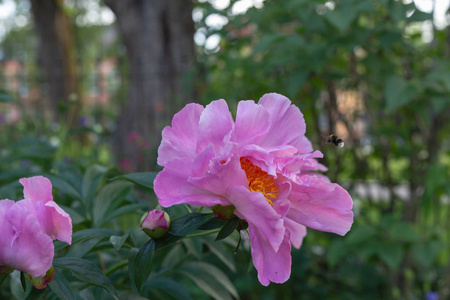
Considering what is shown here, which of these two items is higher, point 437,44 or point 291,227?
point 291,227

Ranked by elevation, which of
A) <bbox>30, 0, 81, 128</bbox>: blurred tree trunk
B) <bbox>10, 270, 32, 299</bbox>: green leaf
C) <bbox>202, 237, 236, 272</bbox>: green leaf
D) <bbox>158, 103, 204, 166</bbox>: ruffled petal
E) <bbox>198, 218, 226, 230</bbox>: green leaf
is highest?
<bbox>158, 103, 204, 166</bbox>: ruffled petal

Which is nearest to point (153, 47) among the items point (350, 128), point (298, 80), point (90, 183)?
point (350, 128)

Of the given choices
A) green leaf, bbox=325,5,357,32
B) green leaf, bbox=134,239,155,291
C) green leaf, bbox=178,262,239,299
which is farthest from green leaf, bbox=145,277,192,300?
green leaf, bbox=325,5,357,32

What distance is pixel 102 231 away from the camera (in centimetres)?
64

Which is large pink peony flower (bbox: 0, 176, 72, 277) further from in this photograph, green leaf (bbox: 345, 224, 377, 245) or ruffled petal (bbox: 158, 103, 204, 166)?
green leaf (bbox: 345, 224, 377, 245)

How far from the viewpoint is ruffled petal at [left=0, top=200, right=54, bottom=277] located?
464mm

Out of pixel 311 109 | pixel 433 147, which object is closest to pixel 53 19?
pixel 311 109

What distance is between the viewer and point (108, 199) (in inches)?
31.4

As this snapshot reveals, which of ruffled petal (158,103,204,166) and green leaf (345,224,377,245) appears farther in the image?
green leaf (345,224,377,245)

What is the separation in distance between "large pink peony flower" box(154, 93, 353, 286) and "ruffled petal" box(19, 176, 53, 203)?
0.11 meters

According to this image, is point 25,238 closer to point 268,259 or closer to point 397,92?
point 268,259

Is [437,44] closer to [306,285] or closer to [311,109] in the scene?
[311,109]

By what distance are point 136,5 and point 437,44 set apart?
124 inches

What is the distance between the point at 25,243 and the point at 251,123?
0.88 ft
